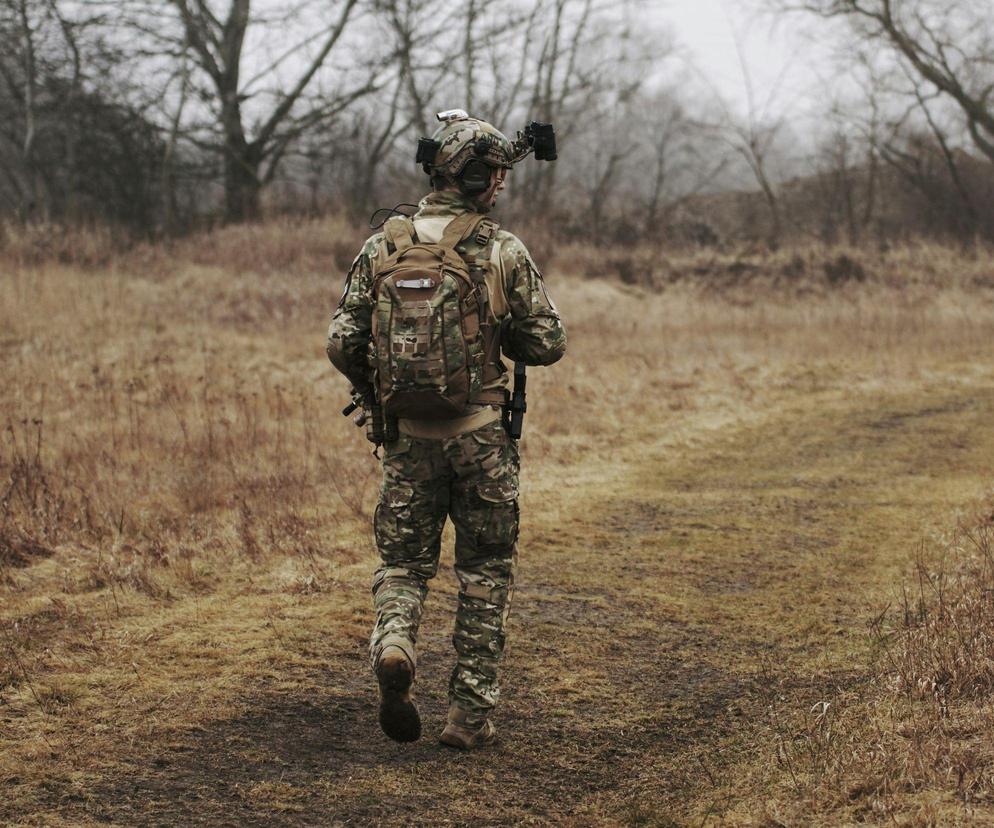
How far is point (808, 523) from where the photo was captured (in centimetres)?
704

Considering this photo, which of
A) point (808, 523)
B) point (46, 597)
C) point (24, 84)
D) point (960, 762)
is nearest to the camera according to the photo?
point (960, 762)

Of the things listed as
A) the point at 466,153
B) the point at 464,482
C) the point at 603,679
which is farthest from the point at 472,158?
the point at 603,679

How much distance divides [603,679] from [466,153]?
7.19ft

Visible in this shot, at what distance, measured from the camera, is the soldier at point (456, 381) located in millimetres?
3451

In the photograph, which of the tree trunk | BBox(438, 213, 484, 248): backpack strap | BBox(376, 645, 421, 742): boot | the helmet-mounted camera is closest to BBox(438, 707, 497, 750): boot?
BBox(376, 645, 421, 742): boot

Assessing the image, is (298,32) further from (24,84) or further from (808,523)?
(808,523)

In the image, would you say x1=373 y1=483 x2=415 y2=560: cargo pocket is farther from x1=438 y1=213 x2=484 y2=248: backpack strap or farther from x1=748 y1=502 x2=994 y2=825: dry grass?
x1=748 y1=502 x2=994 y2=825: dry grass

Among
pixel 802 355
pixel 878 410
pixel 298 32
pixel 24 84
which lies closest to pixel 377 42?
pixel 298 32

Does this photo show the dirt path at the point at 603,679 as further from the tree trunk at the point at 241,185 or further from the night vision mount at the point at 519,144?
the tree trunk at the point at 241,185

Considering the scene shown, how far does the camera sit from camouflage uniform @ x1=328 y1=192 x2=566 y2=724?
3621 mm

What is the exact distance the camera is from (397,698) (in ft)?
10.7

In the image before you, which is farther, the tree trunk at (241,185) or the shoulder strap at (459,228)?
the tree trunk at (241,185)

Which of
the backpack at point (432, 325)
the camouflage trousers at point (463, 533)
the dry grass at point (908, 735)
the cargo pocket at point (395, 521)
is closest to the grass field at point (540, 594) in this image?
the dry grass at point (908, 735)

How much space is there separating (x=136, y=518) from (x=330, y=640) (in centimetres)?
224
